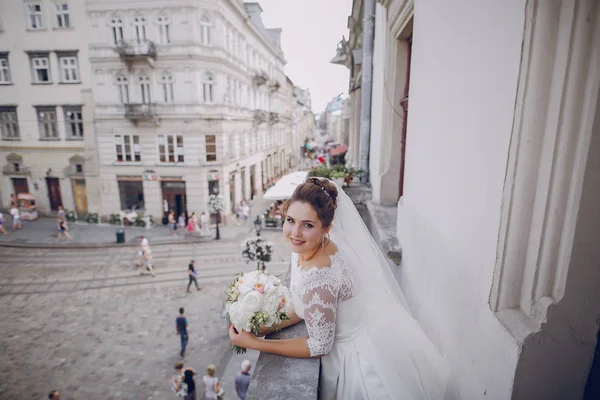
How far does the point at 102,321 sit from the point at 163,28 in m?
15.3

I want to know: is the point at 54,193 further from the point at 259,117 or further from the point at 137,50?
the point at 259,117

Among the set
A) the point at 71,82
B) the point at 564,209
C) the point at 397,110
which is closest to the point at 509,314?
the point at 564,209

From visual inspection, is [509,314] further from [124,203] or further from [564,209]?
[124,203]

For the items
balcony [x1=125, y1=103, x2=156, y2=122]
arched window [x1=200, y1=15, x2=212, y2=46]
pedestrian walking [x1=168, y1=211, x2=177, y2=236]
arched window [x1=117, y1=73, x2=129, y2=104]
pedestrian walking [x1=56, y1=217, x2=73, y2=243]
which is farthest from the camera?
arched window [x1=117, y1=73, x2=129, y2=104]

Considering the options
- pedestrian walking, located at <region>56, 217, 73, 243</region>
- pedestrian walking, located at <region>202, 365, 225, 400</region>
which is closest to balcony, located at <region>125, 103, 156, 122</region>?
pedestrian walking, located at <region>56, 217, 73, 243</region>

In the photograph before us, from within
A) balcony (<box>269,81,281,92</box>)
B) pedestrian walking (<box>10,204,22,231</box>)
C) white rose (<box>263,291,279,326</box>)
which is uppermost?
balcony (<box>269,81,281,92</box>)

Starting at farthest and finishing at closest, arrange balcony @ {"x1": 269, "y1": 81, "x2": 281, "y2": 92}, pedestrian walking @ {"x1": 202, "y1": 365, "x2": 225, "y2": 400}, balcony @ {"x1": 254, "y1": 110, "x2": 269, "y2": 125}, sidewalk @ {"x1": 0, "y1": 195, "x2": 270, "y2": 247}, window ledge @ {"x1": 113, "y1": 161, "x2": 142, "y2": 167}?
balcony @ {"x1": 269, "y1": 81, "x2": 281, "y2": 92} < balcony @ {"x1": 254, "y1": 110, "x2": 269, "y2": 125} < window ledge @ {"x1": 113, "y1": 161, "x2": 142, "y2": 167} < sidewalk @ {"x1": 0, "y1": 195, "x2": 270, "y2": 247} < pedestrian walking @ {"x1": 202, "y1": 365, "x2": 225, "y2": 400}

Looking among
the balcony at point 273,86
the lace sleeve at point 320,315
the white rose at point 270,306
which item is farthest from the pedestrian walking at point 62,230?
the balcony at point 273,86

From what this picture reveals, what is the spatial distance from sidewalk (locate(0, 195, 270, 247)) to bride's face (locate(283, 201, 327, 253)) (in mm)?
15412

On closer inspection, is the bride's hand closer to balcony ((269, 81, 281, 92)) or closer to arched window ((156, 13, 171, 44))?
arched window ((156, 13, 171, 44))

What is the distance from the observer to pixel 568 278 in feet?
3.55

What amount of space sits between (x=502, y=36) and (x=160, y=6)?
789 inches

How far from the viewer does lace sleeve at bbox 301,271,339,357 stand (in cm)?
212

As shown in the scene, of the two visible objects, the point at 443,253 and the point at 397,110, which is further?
the point at 397,110
